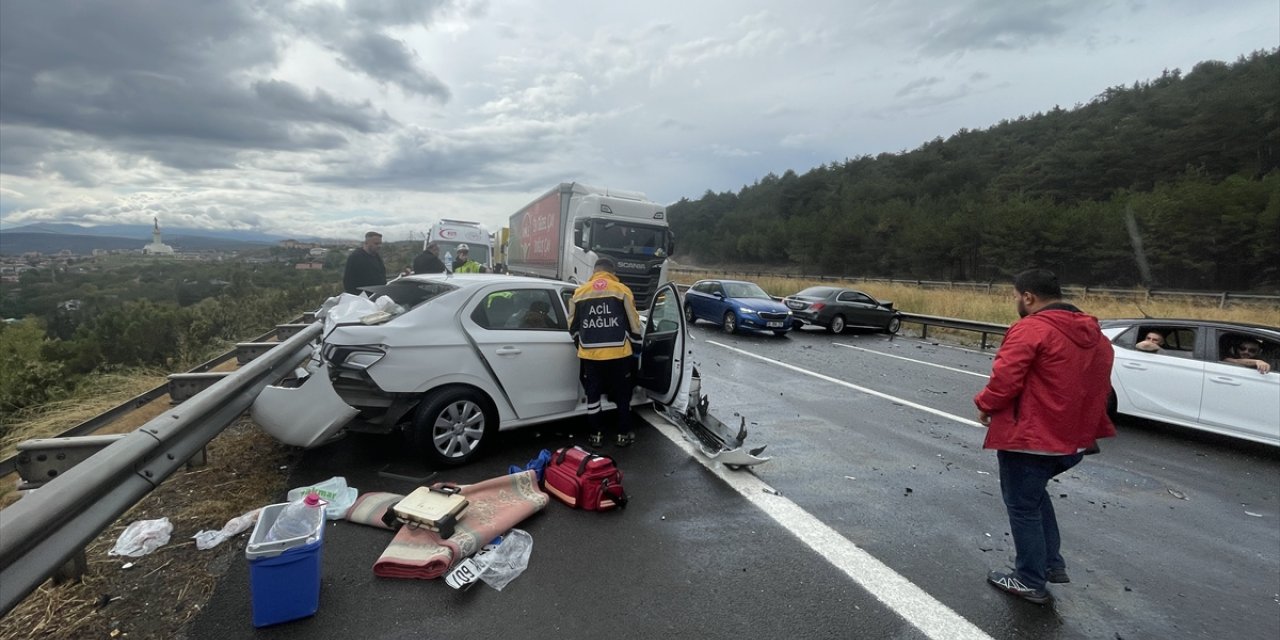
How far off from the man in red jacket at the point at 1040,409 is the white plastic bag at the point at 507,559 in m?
2.59

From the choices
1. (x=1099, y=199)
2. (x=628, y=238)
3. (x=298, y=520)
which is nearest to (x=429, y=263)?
(x=628, y=238)

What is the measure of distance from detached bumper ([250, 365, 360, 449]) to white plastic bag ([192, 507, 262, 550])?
2.65 feet

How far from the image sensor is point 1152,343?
7.19 metres

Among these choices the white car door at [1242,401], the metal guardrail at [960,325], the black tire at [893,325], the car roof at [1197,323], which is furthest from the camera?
the black tire at [893,325]

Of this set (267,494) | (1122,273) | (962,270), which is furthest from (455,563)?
(962,270)

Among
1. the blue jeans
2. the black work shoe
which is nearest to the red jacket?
the blue jeans

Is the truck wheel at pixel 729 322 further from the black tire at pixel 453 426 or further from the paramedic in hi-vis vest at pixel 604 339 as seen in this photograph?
the black tire at pixel 453 426

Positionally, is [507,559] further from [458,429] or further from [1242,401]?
[1242,401]

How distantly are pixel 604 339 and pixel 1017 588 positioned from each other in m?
3.42

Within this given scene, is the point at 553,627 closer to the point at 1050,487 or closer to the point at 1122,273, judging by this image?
the point at 1050,487

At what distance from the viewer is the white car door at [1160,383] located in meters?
6.71

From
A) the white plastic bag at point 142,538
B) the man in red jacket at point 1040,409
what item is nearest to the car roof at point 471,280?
the white plastic bag at point 142,538

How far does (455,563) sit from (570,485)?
1060mm

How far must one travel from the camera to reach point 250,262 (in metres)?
31.4
